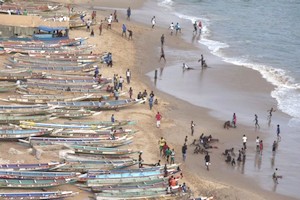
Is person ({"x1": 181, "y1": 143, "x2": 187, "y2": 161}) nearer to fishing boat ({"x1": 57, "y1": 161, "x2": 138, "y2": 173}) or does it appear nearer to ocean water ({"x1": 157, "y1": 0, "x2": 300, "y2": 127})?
fishing boat ({"x1": 57, "y1": 161, "x2": 138, "y2": 173})

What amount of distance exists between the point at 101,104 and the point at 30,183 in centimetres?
1337

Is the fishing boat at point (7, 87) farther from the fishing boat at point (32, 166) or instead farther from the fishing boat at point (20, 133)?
the fishing boat at point (32, 166)

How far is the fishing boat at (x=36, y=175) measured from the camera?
2852cm

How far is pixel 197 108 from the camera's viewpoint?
147 ft

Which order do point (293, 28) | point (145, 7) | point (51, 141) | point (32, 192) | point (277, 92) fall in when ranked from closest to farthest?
point (32, 192) < point (51, 141) < point (277, 92) < point (293, 28) < point (145, 7)

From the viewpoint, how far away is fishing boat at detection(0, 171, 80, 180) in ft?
93.6

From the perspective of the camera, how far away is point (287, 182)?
34375 millimetres

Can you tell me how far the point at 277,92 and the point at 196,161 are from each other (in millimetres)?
16034

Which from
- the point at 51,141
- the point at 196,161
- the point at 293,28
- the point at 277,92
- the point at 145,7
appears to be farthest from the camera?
the point at 145,7

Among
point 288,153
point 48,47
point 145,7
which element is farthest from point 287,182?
point 145,7

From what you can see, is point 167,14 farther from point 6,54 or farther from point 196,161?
point 196,161

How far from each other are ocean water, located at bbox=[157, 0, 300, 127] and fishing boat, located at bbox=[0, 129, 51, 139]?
58.1ft

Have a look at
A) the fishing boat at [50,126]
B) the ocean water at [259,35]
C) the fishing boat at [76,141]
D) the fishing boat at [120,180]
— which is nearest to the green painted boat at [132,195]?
the fishing boat at [120,180]

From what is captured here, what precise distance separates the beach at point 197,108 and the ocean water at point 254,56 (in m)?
0.13
